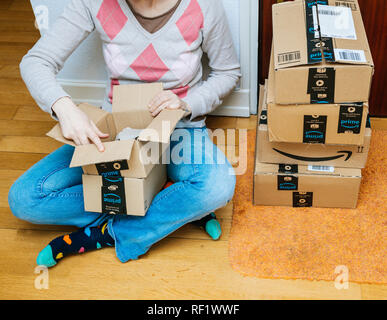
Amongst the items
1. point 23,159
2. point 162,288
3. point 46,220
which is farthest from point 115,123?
point 23,159

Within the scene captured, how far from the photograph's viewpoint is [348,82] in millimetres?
1166

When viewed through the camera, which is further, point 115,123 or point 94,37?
point 94,37

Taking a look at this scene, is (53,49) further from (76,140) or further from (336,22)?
(336,22)

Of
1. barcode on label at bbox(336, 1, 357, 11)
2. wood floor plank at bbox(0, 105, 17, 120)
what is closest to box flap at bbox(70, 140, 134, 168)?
barcode on label at bbox(336, 1, 357, 11)

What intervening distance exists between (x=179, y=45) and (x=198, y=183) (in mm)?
399

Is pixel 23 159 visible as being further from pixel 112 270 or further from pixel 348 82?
pixel 348 82

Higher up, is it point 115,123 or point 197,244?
point 115,123

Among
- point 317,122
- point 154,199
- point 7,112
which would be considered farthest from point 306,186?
point 7,112

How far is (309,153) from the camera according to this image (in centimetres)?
136

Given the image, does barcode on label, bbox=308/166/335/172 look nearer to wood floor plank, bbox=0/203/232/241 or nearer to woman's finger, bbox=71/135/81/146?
wood floor plank, bbox=0/203/232/241

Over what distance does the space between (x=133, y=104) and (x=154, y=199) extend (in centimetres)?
26
